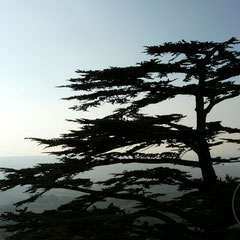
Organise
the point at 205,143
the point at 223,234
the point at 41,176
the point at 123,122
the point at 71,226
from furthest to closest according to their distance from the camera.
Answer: the point at 205,143 → the point at 41,176 → the point at 123,122 → the point at 71,226 → the point at 223,234

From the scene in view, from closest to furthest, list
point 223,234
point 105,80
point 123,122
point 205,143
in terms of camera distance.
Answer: point 223,234, point 123,122, point 105,80, point 205,143

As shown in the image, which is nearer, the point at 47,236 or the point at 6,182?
the point at 47,236

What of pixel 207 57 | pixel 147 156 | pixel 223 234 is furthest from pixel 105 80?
pixel 223 234

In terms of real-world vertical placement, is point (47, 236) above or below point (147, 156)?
below

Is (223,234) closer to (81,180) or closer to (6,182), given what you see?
(81,180)

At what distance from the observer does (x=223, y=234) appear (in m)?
6.12

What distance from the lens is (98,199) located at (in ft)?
32.3

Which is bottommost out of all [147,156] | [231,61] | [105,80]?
[147,156]

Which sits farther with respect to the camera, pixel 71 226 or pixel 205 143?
pixel 205 143

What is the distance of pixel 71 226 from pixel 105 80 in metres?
4.85

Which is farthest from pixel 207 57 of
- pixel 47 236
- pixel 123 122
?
pixel 47 236

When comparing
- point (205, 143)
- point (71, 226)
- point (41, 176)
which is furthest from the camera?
point (205, 143)

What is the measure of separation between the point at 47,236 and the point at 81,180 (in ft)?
7.67

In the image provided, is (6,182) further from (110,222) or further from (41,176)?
(110,222)
